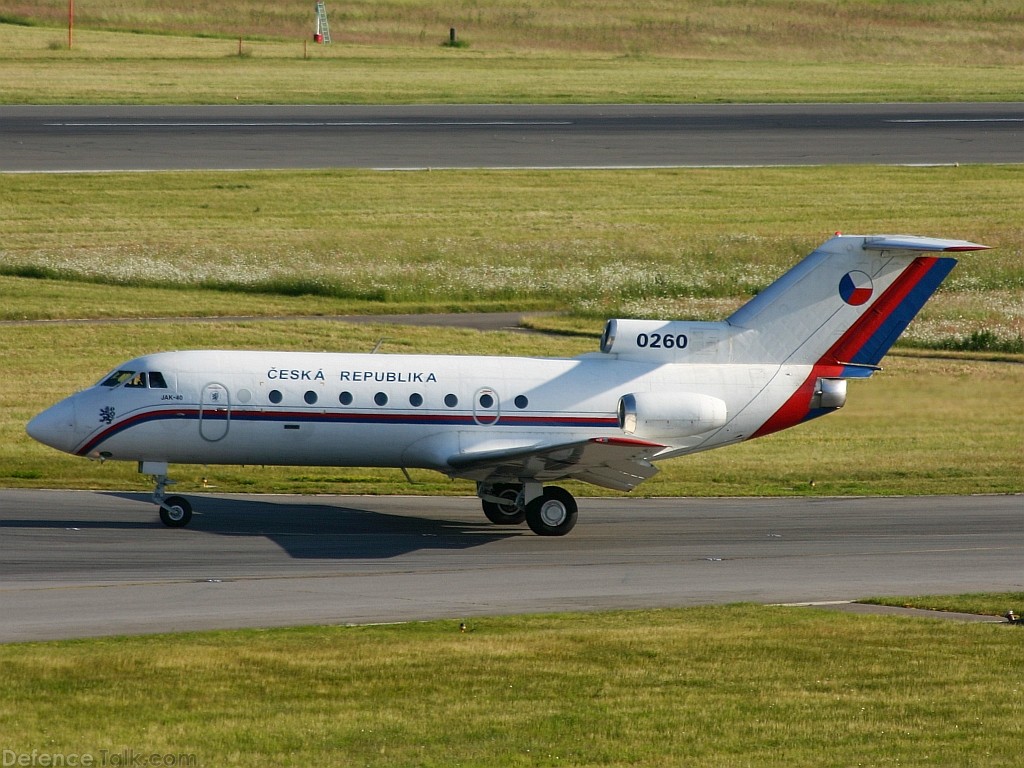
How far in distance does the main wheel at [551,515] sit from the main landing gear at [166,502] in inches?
250

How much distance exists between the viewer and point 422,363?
2811 cm

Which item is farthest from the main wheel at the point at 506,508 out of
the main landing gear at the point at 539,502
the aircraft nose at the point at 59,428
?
the aircraft nose at the point at 59,428

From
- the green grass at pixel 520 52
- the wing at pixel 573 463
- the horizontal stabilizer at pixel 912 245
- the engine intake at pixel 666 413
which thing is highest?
the green grass at pixel 520 52

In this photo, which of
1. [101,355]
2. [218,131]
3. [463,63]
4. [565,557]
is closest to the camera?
[565,557]

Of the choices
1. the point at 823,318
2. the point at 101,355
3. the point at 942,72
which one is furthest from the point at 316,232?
the point at 942,72

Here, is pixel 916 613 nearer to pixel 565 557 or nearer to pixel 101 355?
pixel 565 557

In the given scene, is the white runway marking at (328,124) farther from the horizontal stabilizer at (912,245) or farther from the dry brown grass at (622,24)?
the horizontal stabilizer at (912,245)

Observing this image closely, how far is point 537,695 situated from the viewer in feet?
56.5

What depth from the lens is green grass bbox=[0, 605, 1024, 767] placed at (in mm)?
15211

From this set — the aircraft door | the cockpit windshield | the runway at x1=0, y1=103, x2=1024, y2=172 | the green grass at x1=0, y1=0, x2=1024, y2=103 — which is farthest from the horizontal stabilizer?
the green grass at x1=0, y1=0, x2=1024, y2=103

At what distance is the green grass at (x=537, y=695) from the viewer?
49.9 feet

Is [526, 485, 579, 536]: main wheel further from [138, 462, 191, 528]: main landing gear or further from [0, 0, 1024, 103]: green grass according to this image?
[0, 0, 1024, 103]: green grass

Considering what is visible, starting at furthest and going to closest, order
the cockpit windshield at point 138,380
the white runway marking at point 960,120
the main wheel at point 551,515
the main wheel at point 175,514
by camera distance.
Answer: the white runway marking at point 960,120
the main wheel at point 551,515
the cockpit windshield at point 138,380
the main wheel at point 175,514

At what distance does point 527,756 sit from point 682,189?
152 ft
